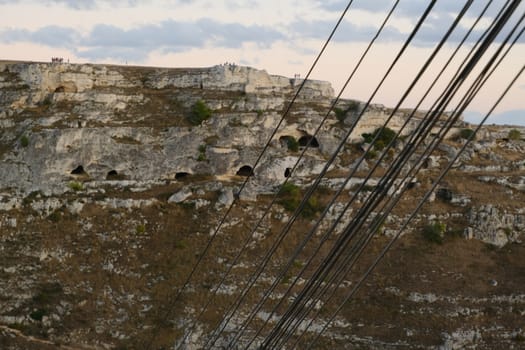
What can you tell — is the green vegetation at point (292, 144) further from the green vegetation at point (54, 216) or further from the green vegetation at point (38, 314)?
the green vegetation at point (38, 314)

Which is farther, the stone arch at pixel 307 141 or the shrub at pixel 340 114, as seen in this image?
the shrub at pixel 340 114

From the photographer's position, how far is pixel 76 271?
4288cm

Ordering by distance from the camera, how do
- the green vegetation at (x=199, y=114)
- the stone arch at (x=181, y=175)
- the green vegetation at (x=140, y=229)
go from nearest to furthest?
the green vegetation at (x=140, y=229) → the stone arch at (x=181, y=175) → the green vegetation at (x=199, y=114)

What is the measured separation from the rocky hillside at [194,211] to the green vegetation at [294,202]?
26 cm

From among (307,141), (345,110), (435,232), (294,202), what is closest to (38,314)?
(294,202)

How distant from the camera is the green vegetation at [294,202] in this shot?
47438 millimetres

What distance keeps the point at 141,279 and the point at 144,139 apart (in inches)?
505

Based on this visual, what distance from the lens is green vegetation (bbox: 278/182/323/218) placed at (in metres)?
47.4

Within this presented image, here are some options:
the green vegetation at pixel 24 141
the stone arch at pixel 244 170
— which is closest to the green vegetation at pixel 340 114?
the stone arch at pixel 244 170

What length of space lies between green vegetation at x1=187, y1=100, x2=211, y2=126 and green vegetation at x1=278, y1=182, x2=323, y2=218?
29.8 feet

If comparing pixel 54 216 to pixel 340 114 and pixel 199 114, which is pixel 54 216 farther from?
pixel 340 114

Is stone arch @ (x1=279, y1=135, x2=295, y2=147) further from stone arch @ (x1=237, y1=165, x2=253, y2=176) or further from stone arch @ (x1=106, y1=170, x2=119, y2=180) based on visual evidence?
stone arch @ (x1=106, y1=170, x2=119, y2=180)

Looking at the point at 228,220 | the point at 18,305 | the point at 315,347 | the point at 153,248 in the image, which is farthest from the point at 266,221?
the point at 18,305

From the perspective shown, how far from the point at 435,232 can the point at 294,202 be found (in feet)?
29.6
